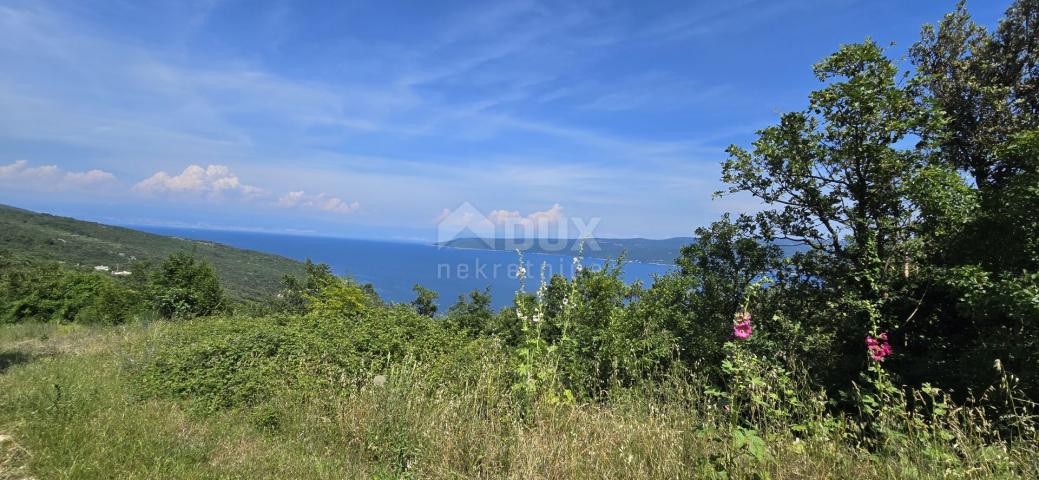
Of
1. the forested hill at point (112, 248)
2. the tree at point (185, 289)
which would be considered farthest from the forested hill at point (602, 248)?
the forested hill at point (112, 248)

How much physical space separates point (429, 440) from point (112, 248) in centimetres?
11190

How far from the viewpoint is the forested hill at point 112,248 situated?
69.1 metres

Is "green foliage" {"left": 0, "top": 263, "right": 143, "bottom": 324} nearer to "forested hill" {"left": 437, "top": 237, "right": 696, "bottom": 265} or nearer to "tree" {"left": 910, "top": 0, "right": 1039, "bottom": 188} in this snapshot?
"forested hill" {"left": 437, "top": 237, "right": 696, "bottom": 265}

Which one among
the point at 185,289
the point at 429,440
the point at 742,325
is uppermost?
the point at 742,325

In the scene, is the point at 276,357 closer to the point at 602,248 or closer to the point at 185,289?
the point at 185,289

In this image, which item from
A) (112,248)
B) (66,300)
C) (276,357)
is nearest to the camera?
(276,357)

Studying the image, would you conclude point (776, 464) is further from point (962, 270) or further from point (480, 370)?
point (962, 270)

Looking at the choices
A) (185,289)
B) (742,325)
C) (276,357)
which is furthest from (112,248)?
(742,325)

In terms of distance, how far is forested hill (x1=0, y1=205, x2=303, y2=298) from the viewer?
69125mm

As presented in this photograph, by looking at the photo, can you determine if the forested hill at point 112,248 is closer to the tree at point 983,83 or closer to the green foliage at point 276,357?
the green foliage at point 276,357

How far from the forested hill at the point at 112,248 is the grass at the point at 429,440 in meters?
66.0

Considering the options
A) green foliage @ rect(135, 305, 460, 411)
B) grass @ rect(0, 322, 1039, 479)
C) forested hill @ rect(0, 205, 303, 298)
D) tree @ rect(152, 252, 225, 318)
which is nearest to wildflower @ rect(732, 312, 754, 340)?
grass @ rect(0, 322, 1039, 479)

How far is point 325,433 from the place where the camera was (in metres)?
4.29

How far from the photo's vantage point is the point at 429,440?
3.69m
